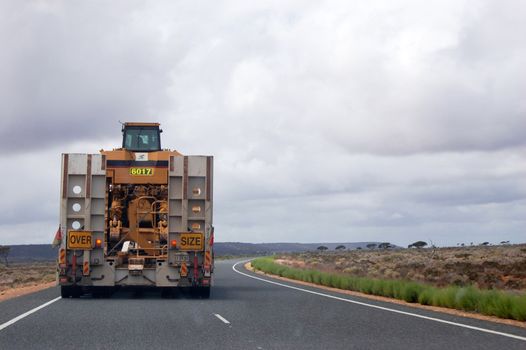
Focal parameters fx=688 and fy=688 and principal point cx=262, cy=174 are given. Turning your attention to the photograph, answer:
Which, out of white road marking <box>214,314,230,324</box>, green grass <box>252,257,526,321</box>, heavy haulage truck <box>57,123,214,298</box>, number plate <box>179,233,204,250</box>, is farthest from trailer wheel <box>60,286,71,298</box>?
green grass <box>252,257,526,321</box>

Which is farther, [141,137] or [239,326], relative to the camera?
[141,137]

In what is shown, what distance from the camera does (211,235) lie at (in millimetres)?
18812

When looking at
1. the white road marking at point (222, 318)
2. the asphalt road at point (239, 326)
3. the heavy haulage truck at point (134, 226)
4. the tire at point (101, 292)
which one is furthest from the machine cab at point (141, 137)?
the white road marking at point (222, 318)

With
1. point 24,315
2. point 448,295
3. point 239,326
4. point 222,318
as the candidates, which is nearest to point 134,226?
point 24,315

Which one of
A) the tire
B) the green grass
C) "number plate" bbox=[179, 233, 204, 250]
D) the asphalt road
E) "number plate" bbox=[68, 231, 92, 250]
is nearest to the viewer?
the asphalt road

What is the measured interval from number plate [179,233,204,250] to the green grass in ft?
20.2

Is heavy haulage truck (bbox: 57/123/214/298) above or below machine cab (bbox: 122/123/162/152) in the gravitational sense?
below

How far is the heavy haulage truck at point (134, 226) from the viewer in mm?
18406

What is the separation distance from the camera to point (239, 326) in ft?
40.9

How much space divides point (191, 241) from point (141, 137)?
15.1 feet

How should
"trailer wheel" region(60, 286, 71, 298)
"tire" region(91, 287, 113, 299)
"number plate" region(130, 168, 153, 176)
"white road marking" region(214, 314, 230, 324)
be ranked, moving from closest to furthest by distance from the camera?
"white road marking" region(214, 314, 230, 324)
"trailer wheel" region(60, 286, 71, 298)
"tire" region(91, 287, 113, 299)
"number plate" region(130, 168, 153, 176)

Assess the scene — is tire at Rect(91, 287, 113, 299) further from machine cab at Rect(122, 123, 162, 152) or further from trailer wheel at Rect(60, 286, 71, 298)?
machine cab at Rect(122, 123, 162, 152)

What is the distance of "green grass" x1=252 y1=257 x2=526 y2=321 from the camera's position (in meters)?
14.7

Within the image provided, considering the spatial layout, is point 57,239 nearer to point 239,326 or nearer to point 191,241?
point 191,241
